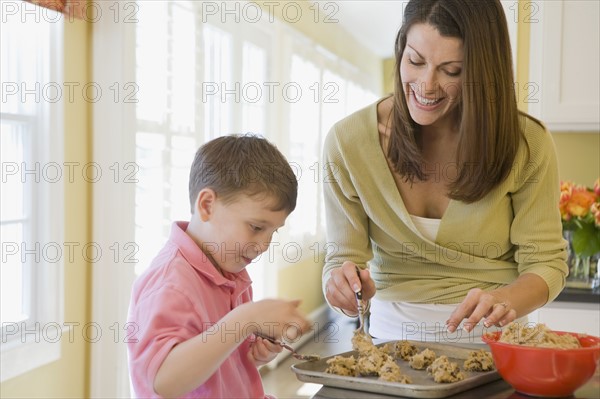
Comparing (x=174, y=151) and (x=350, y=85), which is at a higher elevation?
(x=350, y=85)

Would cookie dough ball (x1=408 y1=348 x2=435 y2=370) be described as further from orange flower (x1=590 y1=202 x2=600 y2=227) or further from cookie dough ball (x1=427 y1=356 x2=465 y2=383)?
orange flower (x1=590 y1=202 x2=600 y2=227)

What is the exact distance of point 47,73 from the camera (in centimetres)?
261

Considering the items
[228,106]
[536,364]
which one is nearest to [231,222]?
[536,364]

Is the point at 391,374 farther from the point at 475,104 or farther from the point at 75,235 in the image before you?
the point at 75,235

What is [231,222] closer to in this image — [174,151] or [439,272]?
[439,272]

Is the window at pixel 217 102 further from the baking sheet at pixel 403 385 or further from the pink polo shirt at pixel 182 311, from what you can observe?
the baking sheet at pixel 403 385

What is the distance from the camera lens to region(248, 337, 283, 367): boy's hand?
1.38 m

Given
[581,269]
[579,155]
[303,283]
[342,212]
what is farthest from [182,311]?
[303,283]

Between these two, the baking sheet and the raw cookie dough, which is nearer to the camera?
the baking sheet

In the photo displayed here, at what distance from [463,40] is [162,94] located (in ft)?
6.58

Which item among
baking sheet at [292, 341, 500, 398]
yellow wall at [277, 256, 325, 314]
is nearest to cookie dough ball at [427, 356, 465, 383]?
baking sheet at [292, 341, 500, 398]

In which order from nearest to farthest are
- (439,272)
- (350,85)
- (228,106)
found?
(439,272)
(228,106)
(350,85)

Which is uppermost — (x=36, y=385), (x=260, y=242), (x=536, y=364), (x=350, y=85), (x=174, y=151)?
(x=350, y=85)

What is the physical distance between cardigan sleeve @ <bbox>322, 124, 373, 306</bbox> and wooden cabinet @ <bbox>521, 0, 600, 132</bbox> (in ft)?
5.22
